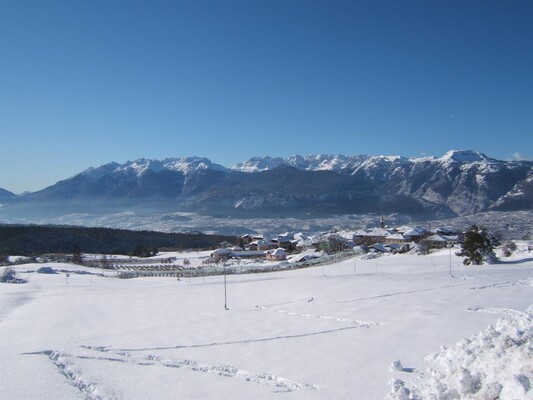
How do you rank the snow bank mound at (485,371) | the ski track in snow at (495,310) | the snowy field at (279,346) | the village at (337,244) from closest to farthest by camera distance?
the snow bank mound at (485,371) → the snowy field at (279,346) → the ski track in snow at (495,310) → the village at (337,244)

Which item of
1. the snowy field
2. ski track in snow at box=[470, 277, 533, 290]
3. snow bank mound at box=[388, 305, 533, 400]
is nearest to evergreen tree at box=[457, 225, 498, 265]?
ski track in snow at box=[470, 277, 533, 290]

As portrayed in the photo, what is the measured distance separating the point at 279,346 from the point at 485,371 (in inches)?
266

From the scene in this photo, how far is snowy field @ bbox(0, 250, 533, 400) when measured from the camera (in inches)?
352

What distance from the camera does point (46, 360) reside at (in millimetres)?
12508

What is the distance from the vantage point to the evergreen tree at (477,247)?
43.2 m

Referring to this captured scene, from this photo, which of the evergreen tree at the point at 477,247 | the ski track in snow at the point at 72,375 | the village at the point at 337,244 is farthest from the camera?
the village at the point at 337,244

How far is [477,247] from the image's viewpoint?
43.2 meters

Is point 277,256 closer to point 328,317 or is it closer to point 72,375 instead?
point 328,317

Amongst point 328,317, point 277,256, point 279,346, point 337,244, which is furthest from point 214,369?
point 337,244

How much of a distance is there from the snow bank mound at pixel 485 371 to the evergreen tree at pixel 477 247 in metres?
36.4

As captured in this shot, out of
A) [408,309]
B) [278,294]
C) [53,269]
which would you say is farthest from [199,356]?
[53,269]

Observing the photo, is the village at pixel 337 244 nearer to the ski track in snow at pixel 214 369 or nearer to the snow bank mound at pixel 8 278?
the snow bank mound at pixel 8 278

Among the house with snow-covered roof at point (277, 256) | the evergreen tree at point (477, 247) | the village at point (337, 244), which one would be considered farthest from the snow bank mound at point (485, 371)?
the house with snow-covered roof at point (277, 256)

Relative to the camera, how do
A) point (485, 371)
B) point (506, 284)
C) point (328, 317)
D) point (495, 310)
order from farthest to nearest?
point (506, 284) → point (328, 317) → point (495, 310) → point (485, 371)
